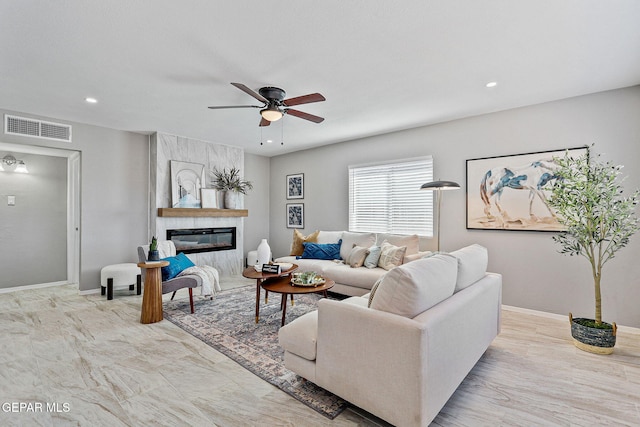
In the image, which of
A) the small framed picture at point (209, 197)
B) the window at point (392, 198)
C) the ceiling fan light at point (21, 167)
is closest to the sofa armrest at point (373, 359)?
the window at point (392, 198)

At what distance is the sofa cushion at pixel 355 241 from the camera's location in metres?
4.62

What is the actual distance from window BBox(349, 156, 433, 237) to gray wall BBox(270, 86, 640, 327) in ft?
0.66

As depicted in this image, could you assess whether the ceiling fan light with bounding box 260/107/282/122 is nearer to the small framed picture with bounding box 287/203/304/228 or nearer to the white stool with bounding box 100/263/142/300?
the white stool with bounding box 100/263/142/300

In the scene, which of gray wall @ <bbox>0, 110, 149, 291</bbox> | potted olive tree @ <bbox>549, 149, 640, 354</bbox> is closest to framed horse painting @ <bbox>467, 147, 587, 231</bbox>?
potted olive tree @ <bbox>549, 149, 640, 354</bbox>

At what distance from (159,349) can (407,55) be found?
3450 millimetres

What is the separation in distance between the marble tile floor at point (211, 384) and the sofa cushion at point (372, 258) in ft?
5.54

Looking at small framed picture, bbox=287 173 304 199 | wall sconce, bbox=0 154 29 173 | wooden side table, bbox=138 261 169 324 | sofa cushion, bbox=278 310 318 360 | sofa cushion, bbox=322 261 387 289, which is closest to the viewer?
sofa cushion, bbox=278 310 318 360

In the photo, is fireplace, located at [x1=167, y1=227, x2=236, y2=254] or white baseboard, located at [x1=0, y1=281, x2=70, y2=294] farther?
fireplace, located at [x1=167, y1=227, x2=236, y2=254]

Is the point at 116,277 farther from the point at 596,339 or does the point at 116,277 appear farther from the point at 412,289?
the point at 596,339

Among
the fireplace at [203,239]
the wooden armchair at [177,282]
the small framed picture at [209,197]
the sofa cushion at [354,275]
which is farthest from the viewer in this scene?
the small framed picture at [209,197]

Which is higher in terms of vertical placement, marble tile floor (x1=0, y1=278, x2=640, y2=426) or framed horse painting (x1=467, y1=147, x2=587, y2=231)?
framed horse painting (x1=467, y1=147, x2=587, y2=231)

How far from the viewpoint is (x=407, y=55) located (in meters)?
2.55

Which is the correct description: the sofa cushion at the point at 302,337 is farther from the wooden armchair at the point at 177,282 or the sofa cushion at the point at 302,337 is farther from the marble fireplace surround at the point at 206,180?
the marble fireplace surround at the point at 206,180

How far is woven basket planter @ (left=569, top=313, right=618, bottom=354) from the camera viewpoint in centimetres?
261
